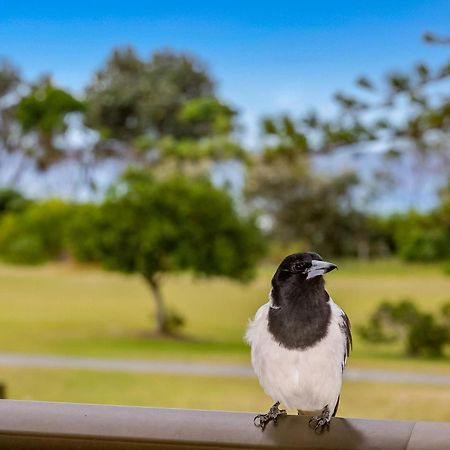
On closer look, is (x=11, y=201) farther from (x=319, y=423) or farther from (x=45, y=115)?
(x=319, y=423)

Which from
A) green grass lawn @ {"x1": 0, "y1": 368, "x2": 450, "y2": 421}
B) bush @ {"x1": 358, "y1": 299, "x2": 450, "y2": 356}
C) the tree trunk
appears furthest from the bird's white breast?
the tree trunk

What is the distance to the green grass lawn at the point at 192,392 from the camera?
610cm

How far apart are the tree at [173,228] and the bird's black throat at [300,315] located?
6222 millimetres

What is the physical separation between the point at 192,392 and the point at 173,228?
131cm

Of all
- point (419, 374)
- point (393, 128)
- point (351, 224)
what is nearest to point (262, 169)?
point (351, 224)

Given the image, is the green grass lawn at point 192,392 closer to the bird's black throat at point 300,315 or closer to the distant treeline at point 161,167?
the distant treeline at point 161,167

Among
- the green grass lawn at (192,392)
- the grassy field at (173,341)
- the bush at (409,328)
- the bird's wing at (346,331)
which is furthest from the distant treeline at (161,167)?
the bird's wing at (346,331)

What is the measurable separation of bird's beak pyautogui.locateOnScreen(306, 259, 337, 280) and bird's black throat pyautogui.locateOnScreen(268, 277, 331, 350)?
19mm

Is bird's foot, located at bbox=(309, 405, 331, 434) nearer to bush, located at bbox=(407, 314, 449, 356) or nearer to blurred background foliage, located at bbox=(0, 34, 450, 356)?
blurred background foliage, located at bbox=(0, 34, 450, 356)

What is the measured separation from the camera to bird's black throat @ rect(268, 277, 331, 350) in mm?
958

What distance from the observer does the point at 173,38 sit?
25.7 feet

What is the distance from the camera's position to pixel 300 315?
961 mm

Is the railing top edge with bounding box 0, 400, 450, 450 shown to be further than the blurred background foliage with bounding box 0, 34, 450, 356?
No

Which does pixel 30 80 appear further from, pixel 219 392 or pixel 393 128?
pixel 393 128
